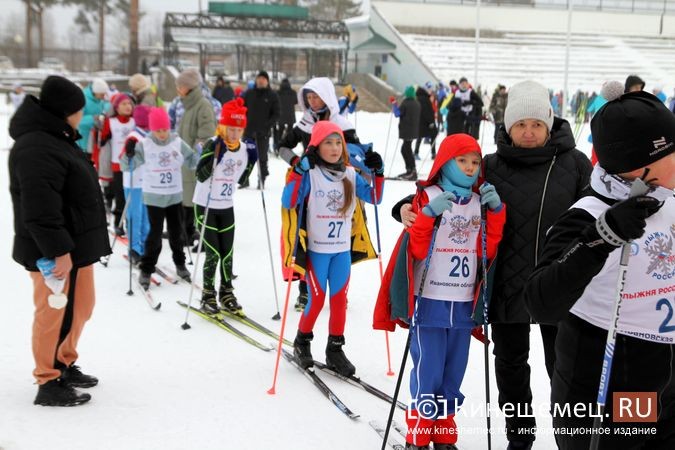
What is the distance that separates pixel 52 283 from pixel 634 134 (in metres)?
3.12

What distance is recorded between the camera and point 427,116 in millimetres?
15742

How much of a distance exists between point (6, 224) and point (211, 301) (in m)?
5.33

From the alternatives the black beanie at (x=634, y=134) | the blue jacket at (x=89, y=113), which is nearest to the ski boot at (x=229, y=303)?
the black beanie at (x=634, y=134)

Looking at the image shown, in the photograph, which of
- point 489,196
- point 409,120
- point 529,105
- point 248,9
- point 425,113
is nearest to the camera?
point 489,196

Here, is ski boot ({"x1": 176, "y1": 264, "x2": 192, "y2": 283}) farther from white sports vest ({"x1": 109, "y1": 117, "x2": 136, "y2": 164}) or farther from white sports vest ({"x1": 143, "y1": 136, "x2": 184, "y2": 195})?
white sports vest ({"x1": 109, "y1": 117, "x2": 136, "y2": 164})

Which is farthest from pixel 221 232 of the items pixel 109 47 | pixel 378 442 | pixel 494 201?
pixel 109 47

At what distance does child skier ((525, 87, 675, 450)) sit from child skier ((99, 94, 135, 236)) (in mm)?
7179

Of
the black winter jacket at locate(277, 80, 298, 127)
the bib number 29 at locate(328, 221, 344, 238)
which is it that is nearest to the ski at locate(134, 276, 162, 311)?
the bib number 29 at locate(328, 221, 344, 238)

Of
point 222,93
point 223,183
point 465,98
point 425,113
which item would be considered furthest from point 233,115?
point 465,98

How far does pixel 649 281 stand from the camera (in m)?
2.03

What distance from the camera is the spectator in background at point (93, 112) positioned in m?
9.01

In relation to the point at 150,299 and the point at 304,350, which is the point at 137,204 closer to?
the point at 150,299

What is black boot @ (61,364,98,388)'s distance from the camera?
4203mm

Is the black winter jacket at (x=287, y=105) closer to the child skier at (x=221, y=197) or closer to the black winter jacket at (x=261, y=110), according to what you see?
the black winter jacket at (x=261, y=110)
